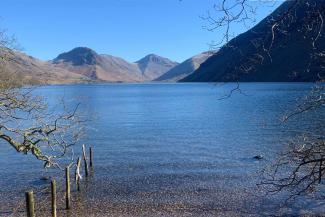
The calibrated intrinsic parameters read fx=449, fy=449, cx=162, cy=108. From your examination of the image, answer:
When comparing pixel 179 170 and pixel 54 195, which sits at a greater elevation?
pixel 54 195

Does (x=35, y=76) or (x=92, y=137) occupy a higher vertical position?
(x=35, y=76)

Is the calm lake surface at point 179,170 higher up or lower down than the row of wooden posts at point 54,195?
lower down

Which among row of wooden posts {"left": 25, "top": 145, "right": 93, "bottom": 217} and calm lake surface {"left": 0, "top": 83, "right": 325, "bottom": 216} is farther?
calm lake surface {"left": 0, "top": 83, "right": 325, "bottom": 216}

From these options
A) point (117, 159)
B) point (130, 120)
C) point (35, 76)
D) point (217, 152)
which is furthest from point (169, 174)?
point (130, 120)

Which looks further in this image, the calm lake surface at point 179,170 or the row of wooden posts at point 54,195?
the calm lake surface at point 179,170

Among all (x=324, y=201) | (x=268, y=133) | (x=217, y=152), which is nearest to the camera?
(x=324, y=201)

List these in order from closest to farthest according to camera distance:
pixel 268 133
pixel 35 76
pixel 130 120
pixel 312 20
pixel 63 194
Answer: pixel 312 20, pixel 35 76, pixel 63 194, pixel 268 133, pixel 130 120

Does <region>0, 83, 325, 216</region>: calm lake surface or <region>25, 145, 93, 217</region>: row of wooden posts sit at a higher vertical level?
<region>25, 145, 93, 217</region>: row of wooden posts

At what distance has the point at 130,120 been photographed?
89.4 metres

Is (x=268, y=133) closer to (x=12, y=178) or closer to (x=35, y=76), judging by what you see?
(x=12, y=178)

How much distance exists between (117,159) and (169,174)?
9.24 meters

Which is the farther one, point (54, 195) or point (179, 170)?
point (179, 170)

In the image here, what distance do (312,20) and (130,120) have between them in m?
82.7

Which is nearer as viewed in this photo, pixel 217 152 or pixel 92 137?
pixel 217 152
